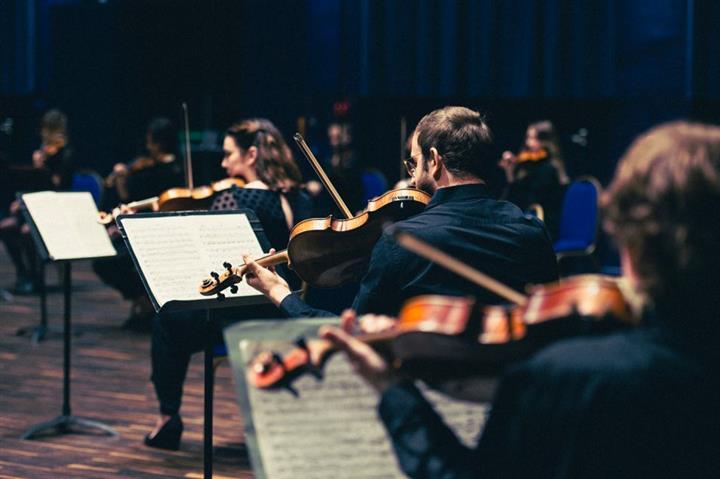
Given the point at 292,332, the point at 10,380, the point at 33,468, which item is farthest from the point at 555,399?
the point at 10,380

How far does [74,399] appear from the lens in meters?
4.62

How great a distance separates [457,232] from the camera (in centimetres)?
241

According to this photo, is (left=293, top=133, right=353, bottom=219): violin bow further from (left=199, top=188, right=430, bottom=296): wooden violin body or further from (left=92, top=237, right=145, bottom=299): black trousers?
(left=92, top=237, right=145, bottom=299): black trousers

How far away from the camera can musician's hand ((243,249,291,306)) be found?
274cm

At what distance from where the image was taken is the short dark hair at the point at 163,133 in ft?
19.4

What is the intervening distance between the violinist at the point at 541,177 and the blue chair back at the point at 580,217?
5 cm

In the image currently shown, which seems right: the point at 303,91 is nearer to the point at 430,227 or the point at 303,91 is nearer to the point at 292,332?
the point at 430,227

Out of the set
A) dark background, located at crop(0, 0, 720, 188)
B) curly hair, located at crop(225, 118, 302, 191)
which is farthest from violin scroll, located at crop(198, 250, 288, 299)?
dark background, located at crop(0, 0, 720, 188)

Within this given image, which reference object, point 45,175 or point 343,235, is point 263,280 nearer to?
point 343,235

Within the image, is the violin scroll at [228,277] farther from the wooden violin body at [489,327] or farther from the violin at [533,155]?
the violin at [533,155]

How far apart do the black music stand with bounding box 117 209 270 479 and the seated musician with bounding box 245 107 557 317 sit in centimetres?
56

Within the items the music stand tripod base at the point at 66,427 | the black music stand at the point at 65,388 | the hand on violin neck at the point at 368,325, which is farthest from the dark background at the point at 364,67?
the hand on violin neck at the point at 368,325

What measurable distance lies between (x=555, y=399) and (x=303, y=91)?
24.2 feet

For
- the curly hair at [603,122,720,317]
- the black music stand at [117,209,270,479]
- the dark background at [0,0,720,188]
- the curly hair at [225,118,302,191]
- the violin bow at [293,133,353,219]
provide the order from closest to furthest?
the curly hair at [603,122,720,317] → the black music stand at [117,209,270,479] → the violin bow at [293,133,353,219] → the curly hair at [225,118,302,191] → the dark background at [0,0,720,188]
